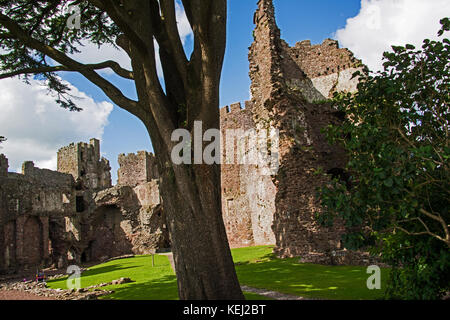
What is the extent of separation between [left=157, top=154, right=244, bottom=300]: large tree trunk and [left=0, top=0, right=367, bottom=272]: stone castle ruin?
5.94 meters

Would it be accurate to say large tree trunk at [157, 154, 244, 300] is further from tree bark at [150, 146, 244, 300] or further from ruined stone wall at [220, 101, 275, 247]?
ruined stone wall at [220, 101, 275, 247]

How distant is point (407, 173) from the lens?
4742 millimetres

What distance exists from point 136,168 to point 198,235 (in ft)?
142

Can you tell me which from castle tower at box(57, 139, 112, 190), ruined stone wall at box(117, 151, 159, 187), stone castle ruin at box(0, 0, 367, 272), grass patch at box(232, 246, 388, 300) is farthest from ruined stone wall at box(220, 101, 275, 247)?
castle tower at box(57, 139, 112, 190)

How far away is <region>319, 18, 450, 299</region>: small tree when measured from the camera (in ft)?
16.8

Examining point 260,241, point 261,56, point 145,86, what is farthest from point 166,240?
point 145,86

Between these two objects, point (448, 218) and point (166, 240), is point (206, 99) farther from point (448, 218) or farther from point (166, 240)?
point (166, 240)

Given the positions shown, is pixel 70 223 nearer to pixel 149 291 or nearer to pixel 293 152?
pixel 293 152

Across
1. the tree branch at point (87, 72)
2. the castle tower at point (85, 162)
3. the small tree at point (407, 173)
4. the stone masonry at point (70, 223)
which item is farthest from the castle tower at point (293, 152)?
the castle tower at point (85, 162)

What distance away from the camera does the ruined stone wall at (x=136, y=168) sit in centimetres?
4788

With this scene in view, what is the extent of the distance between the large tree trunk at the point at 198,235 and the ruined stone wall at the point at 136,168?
41.9 meters

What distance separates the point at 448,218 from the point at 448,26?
2.74 meters

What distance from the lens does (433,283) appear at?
5.45 m

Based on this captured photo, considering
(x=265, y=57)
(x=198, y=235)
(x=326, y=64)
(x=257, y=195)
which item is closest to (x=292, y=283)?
(x=198, y=235)
